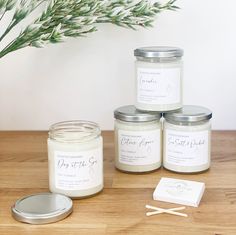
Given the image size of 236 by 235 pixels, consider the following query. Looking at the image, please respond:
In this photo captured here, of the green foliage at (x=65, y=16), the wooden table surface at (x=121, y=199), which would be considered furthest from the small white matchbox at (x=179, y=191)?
the green foliage at (x=65, y=16)

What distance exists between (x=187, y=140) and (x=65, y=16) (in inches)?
11.6

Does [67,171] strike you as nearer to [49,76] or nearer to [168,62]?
[168,62]

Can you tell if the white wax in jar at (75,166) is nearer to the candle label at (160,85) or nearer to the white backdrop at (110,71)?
the candle label at (160,85)

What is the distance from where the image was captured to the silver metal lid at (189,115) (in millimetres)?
767

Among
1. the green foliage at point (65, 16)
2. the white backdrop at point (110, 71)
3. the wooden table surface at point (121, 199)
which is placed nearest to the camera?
the wooden table surface at point (121, 199)

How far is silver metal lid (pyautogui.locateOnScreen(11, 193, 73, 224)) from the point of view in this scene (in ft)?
2.00

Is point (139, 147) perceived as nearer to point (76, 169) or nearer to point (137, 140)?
point (137, 140)

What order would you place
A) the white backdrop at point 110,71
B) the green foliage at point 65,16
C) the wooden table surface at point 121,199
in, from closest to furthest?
the wooden table surface at point 121,199, the green foliage at point 65,16, the white backdrop at point 110,71

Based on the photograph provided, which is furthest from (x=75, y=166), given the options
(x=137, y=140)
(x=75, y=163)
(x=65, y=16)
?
(x=65, y=16)

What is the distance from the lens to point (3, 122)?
3.55 feet

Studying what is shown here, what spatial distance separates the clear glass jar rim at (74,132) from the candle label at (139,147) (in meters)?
0.08

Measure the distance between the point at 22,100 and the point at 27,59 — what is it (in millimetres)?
96

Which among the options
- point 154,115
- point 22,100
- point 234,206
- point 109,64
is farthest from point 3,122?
point 234,206

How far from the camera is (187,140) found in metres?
0.77
